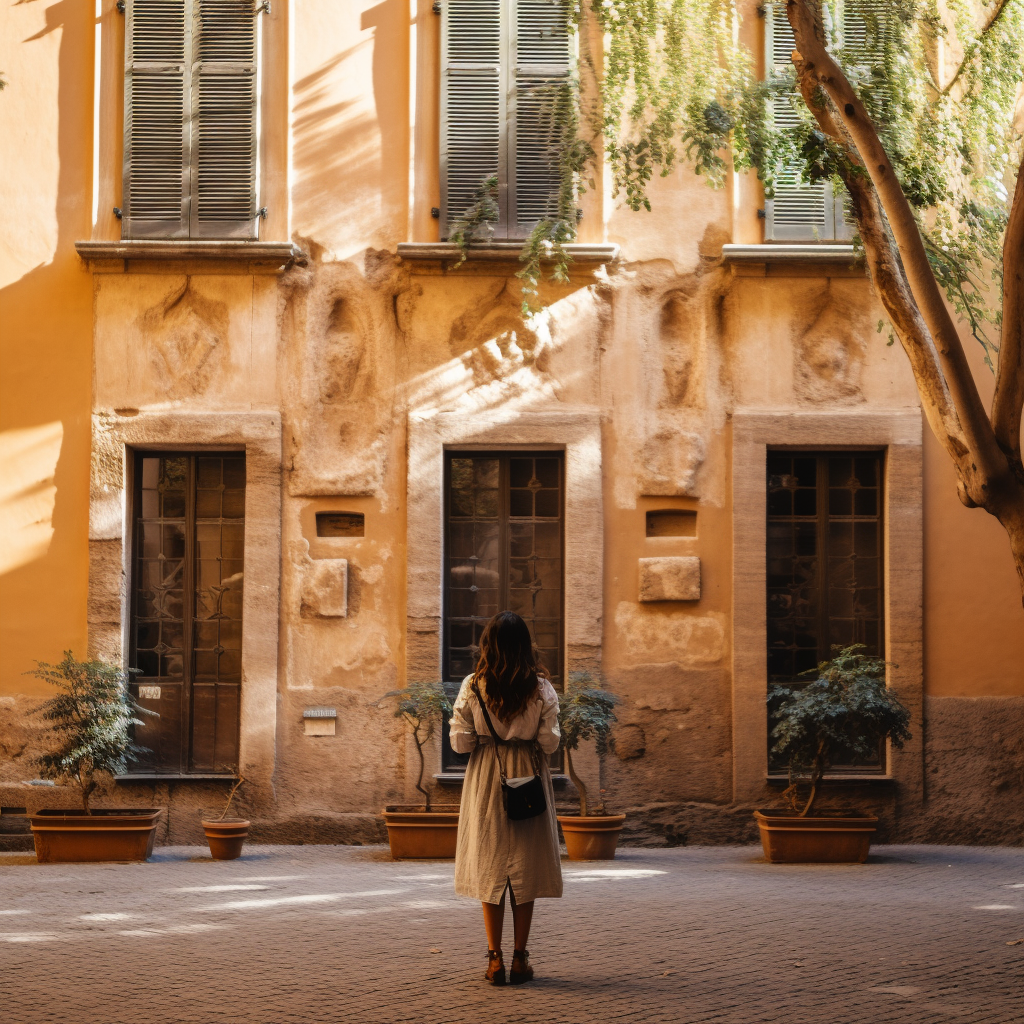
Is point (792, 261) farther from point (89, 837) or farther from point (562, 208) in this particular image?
point (89, 837)

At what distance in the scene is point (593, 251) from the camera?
979cm

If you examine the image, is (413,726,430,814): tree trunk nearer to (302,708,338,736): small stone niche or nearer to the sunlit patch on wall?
(302,708,338,736): small stone niche

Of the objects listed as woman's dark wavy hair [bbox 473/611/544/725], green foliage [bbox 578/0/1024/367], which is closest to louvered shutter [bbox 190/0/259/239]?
green foliage [bbox 578/0/1024/367]

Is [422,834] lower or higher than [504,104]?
lower

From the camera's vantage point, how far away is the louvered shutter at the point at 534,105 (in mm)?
10055

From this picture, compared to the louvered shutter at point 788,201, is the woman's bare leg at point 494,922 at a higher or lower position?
lower

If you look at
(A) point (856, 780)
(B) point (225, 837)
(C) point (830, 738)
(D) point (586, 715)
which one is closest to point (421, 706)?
(D) point (586, 715)

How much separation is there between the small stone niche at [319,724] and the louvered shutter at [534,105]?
3.86 meters

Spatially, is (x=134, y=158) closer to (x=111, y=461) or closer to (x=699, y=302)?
(x=111, y=461)

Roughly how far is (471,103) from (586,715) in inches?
187

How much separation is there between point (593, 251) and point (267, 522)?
10.3ft

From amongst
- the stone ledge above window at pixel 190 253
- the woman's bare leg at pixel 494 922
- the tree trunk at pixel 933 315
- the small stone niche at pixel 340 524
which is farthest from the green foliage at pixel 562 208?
the woman's bare leg at pixel 494 922

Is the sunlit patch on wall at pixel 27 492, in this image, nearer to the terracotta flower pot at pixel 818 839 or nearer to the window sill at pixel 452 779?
the window sill at pixel 452 779

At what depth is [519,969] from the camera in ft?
17.6
